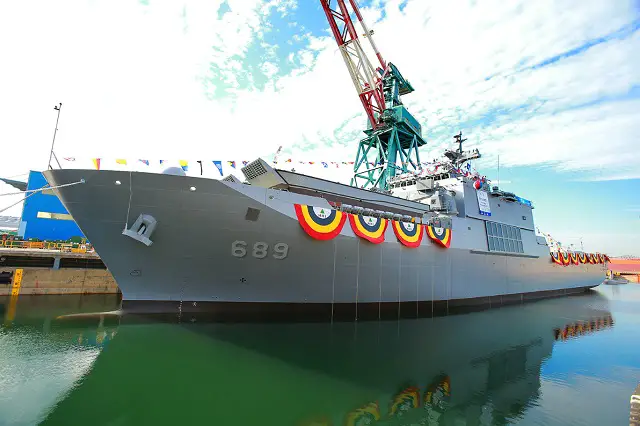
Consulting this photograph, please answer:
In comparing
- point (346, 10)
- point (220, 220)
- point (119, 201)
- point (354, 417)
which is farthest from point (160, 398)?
point (346, 10)

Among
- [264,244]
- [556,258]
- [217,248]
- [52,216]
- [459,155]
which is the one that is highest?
[459,155]

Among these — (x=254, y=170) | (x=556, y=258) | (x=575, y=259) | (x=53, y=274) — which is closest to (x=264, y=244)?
(x=254, y=170)

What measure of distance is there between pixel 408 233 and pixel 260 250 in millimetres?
5442

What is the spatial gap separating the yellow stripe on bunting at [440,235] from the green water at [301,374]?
3467 mm

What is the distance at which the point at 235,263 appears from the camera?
841 cm

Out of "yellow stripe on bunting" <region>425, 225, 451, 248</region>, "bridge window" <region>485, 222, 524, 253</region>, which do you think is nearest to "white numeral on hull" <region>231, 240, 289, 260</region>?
"yellow stripe on bunting" <region>425, 225, 451, 248</region>

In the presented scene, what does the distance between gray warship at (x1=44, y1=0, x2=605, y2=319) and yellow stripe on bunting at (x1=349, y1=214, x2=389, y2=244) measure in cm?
4

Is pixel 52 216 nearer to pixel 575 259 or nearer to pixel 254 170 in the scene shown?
pixel 254 170

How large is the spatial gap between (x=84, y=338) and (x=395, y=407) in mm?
7690

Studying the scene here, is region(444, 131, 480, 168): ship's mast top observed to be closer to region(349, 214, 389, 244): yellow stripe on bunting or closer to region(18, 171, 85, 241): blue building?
region(349, 214, 389, 244): yellow stripe on bunting

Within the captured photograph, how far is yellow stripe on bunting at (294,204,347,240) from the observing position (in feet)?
28.3

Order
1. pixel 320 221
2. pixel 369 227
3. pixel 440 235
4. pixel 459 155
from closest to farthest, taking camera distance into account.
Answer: pixel 320 221 → pixel 369 227 → pixel 440 235 → pixel 459 155

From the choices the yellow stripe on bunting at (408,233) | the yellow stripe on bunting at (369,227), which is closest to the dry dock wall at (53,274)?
the yellow stripe on bunting at (369,227)

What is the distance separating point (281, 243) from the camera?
28.2 ft
